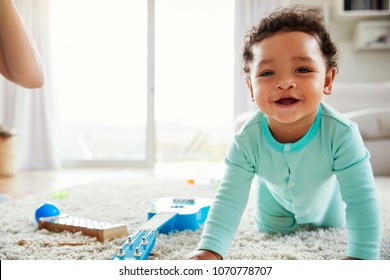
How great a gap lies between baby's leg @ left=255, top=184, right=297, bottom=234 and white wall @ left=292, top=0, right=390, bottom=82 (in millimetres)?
1930

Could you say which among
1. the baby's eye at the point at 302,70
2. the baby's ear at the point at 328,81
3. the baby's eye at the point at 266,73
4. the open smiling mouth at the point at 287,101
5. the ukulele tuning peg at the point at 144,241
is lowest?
the ukulele tuning peg at the point at 144,241

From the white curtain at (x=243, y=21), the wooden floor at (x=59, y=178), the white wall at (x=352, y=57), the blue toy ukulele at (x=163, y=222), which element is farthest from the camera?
the white wall at (x=352, y=57)

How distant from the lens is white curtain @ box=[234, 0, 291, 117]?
1.82 m

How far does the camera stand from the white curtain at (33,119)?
7.75 ft

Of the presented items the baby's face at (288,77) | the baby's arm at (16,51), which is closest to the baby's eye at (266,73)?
the baby's face at (288,77)

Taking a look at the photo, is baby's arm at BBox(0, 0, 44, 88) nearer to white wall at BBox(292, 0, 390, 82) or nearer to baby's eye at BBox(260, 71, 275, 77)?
baby's eye at BBox(260, 71, 275, 77)

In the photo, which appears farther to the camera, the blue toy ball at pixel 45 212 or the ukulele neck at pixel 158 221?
the blue toy ball at pixel 45 212

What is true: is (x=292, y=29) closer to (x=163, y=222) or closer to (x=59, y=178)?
(x=163, y=222)

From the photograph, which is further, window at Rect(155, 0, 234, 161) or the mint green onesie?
window at Rect(155, 0, 234, 161)

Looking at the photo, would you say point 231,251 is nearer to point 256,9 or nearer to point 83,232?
point 83,232

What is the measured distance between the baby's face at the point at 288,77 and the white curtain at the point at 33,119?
1.94 meters

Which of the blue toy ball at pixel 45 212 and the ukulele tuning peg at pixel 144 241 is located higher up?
the ukulele tuning peg at pixel 144 241

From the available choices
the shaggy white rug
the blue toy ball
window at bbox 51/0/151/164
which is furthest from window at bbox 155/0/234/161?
the blue toy ball

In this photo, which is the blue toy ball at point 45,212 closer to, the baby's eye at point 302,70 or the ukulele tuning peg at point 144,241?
the ukulele tuning peg at point 144,241
